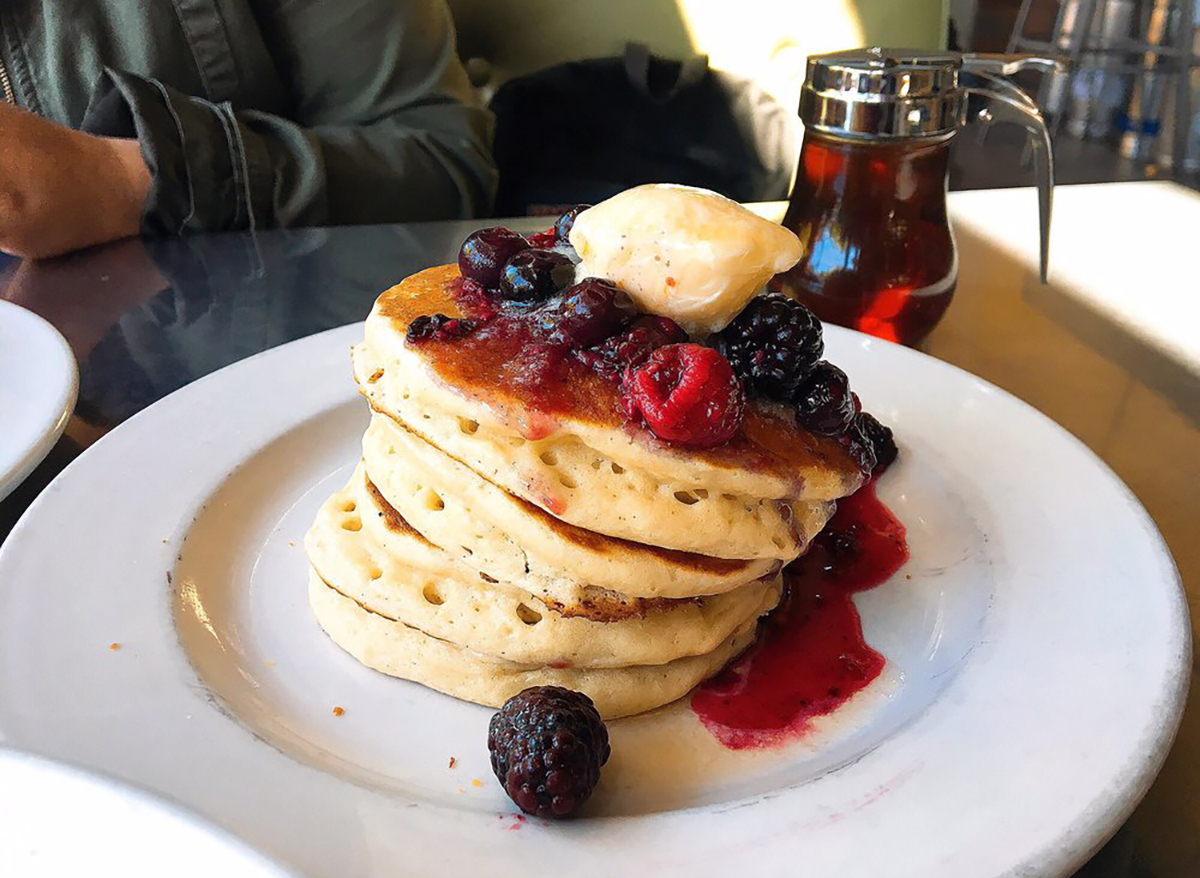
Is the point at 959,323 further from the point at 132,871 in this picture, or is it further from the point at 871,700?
the point at 132,871

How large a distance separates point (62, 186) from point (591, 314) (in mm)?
1764

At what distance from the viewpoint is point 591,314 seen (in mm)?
1038

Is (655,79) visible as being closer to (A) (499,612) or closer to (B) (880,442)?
(B) (880,442)

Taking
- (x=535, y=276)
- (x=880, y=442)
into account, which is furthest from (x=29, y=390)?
(x=880, y=442)

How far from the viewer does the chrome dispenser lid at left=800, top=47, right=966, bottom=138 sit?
4.89ft

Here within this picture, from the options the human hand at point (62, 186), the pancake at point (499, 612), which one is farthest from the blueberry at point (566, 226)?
the human hand at point (62, 186)

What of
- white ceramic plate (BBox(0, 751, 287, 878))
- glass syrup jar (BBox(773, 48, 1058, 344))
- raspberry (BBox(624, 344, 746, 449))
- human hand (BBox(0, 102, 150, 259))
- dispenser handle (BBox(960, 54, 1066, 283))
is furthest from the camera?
human hand (BBox(0, 102, 150, 259))

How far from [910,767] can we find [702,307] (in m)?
0.52

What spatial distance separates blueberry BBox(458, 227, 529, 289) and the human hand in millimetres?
1520

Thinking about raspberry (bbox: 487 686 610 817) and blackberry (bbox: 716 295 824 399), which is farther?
blackberry (bbox: 716 295 824 399)

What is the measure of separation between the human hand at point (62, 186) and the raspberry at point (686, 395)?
72.7 inches

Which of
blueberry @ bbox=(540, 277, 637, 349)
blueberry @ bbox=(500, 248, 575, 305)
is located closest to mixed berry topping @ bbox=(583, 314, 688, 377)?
blueberry @ bbox=(540, 277, 637, 349)

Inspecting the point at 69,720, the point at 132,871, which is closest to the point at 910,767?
the point at 132,871

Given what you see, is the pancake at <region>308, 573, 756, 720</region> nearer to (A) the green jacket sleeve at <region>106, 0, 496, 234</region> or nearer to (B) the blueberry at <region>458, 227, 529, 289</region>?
(B) the blueberry at <region>458, 227, 529, 289</region>
